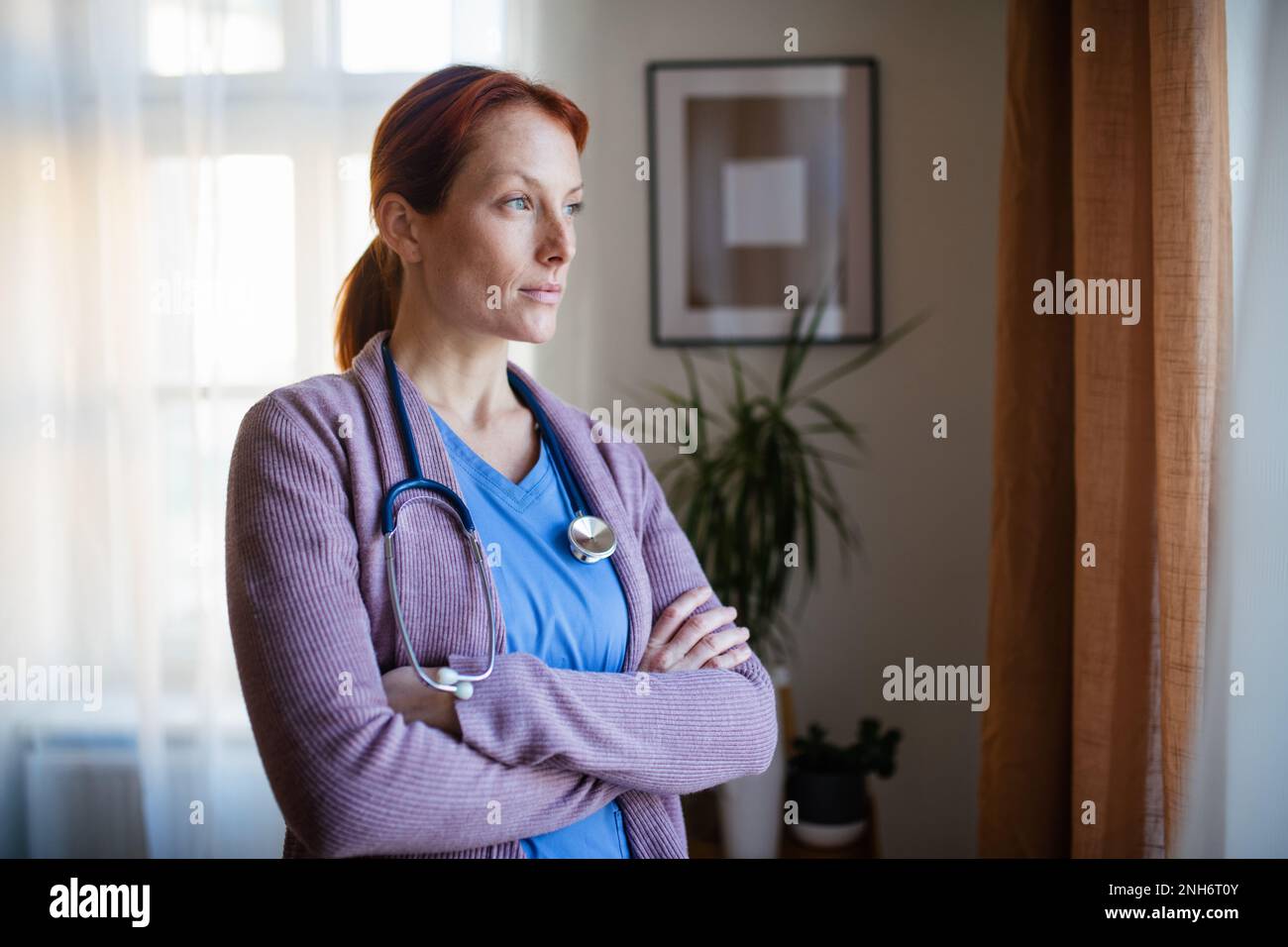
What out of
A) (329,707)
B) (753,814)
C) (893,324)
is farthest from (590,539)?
(893,324)

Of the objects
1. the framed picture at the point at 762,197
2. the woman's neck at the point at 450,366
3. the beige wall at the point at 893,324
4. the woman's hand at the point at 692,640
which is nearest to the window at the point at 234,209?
the beige wall at the point at 893,324

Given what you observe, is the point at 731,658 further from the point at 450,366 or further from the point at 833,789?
the point at 833,789

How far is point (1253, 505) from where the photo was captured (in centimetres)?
128

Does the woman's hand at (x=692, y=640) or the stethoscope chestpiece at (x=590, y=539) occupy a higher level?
the stethoscope chestpiece at (x=590, y=539)

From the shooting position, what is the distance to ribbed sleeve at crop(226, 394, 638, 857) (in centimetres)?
94

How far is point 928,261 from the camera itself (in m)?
2.35

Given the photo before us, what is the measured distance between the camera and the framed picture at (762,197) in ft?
7.63

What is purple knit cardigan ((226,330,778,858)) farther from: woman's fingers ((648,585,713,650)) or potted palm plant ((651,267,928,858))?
potted palm plant ((651,267,928,858))

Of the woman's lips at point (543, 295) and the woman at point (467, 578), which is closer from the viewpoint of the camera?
the woman at point (467, 578)

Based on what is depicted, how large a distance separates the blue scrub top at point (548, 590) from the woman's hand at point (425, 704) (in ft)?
0.36

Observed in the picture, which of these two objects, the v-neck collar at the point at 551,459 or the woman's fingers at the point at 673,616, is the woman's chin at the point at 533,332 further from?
the woman's fingers at the point at 673,616

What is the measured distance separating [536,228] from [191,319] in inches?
53.5

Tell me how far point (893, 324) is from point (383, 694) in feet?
5.63
